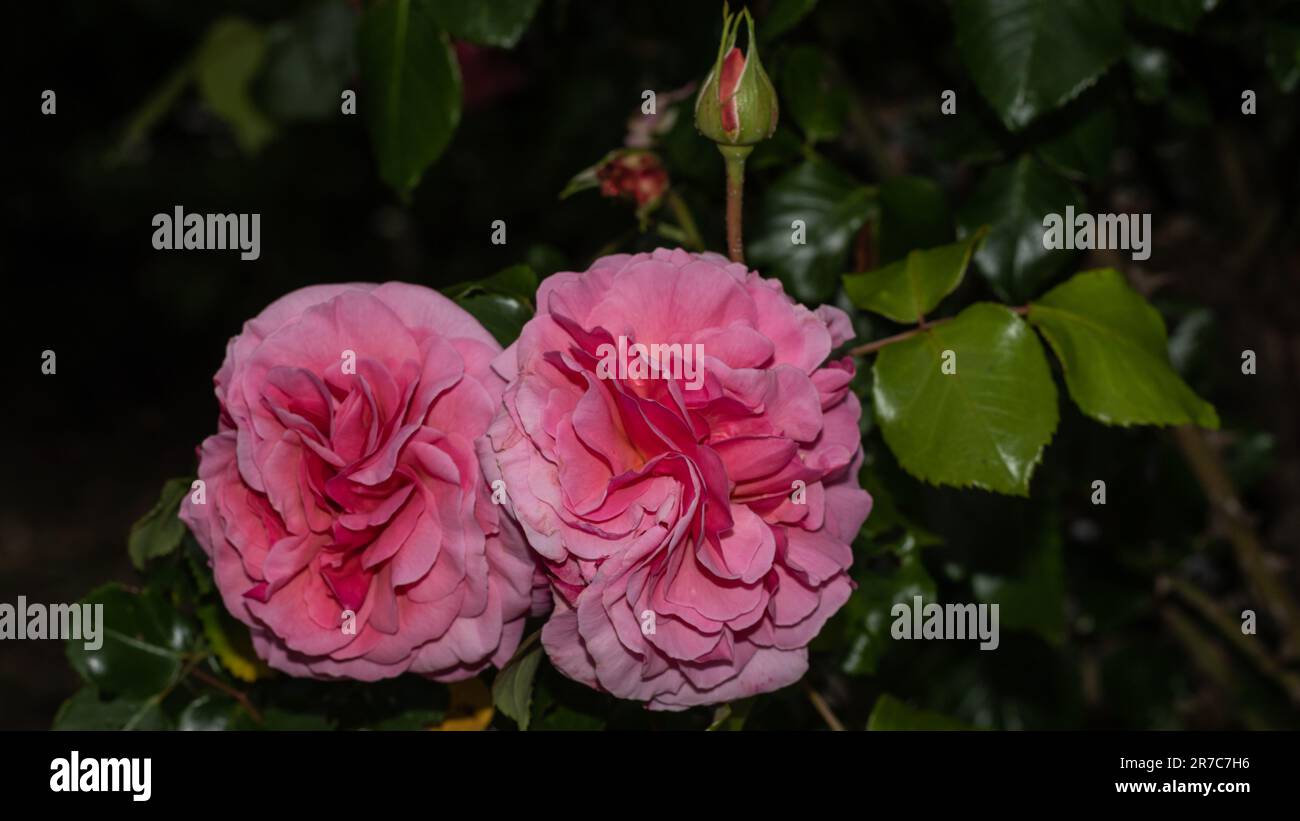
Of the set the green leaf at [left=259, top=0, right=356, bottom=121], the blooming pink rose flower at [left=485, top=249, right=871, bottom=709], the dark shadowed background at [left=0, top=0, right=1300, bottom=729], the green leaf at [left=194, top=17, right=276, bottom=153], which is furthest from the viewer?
the green leaf at [left=194, top=17, right=276, bottom=153]

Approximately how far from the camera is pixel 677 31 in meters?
0.96

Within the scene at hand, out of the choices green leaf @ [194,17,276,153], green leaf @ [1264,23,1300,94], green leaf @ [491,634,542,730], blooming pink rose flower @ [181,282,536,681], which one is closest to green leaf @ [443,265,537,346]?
blooming pink rose flower @ [181,282,536,681]

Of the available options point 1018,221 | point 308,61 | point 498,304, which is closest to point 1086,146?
point 1018,221

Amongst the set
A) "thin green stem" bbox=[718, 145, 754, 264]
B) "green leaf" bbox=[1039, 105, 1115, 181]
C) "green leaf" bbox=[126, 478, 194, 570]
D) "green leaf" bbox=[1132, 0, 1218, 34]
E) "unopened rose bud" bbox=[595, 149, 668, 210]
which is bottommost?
"green leaf" bbox=[126, 478, 194, 570]

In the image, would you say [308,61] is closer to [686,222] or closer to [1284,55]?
[686,222]

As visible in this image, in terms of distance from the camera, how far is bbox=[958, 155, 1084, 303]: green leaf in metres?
0.81

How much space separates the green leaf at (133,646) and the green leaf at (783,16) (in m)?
0.48

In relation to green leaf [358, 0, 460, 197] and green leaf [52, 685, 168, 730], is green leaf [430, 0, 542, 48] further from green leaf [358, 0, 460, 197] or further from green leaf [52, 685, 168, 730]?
green leaf [52, 685, 168, 730]

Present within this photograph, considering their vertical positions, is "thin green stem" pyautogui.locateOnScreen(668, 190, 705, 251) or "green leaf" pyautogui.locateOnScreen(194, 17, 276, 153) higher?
"green leaf" pyautogui.locateOnScreen(194, 17, 276, 153)

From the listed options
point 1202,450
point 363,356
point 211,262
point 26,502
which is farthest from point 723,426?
point 26,502

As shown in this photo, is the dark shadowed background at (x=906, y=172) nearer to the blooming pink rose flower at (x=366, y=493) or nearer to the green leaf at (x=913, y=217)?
the green leaf at (x=913, y=217)

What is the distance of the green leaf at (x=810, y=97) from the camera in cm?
83

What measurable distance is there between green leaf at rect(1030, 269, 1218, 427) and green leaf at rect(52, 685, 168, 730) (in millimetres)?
534

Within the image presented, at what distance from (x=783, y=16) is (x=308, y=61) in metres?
0.72
